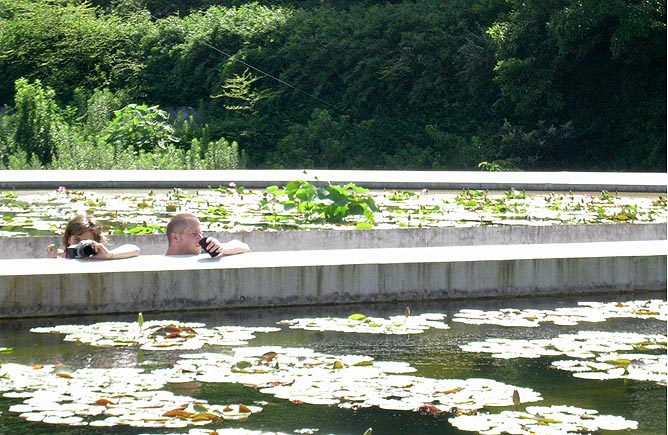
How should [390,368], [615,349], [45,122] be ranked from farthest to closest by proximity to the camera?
1. [45,122]
2. [615,349]
3. [390,368]

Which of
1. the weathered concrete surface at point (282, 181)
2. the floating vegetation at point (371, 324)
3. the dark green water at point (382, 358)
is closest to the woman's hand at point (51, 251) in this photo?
the dark green water at point (382, 358)

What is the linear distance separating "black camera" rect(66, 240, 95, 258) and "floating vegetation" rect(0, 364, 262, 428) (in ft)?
7.18

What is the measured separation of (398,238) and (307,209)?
238 cm

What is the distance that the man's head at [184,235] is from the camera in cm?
847

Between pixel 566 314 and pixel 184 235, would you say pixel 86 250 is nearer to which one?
pixel 184 235

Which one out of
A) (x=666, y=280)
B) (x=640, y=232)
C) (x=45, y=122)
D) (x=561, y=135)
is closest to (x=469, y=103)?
(x=561, y=135)

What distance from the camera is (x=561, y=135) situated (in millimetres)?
25812

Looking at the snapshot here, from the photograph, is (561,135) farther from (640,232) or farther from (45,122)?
(640,232)

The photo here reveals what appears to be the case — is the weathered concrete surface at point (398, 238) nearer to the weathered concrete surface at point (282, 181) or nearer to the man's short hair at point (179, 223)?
the man's short hair at point (179, 223)

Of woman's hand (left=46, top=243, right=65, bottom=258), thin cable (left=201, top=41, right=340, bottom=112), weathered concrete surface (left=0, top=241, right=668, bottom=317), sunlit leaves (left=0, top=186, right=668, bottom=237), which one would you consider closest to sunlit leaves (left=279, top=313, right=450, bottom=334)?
weathered concrete surface (left=0, top=241, right=668, bottom=317)

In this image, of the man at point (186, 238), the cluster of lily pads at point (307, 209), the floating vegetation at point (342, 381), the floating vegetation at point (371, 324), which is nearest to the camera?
the floating vegetation at point (342, 381)

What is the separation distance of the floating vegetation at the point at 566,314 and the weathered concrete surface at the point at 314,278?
0.47 m

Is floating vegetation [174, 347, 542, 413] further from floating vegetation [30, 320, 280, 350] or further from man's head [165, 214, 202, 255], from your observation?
man's head [165, 214, 202, 255]

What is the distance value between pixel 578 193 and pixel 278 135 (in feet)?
35.9
